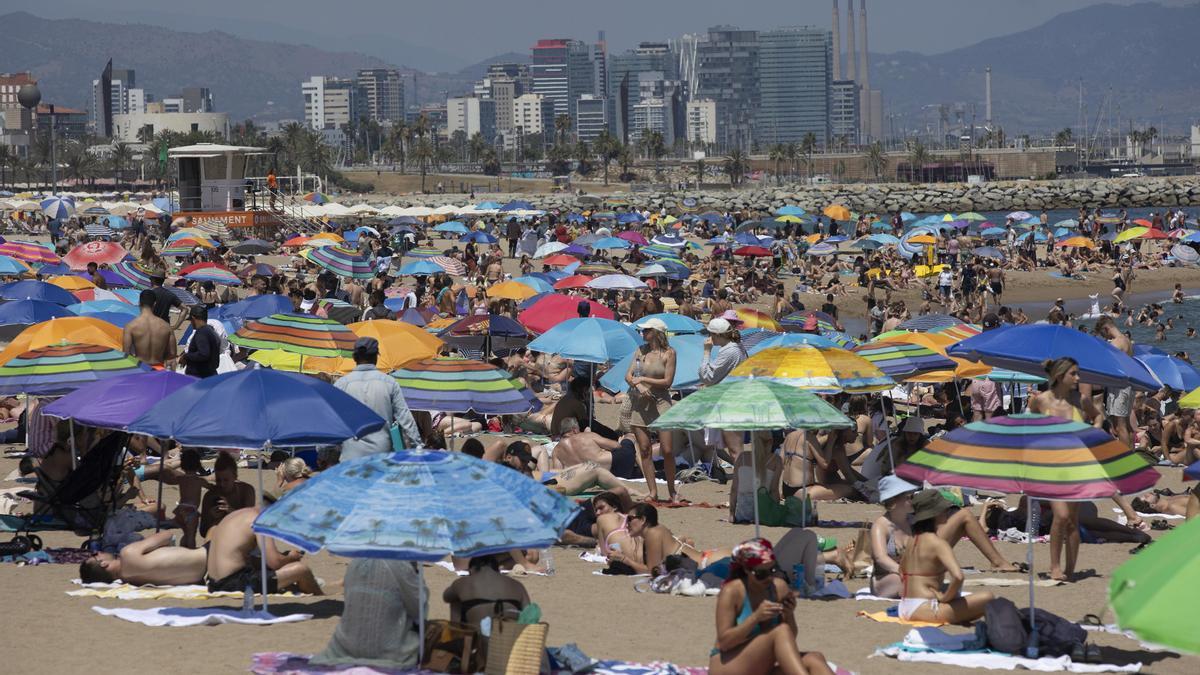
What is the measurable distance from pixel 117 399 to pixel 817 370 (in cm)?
458

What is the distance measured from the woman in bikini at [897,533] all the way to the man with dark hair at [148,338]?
5859 mm

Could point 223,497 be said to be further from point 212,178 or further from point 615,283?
point 212,178

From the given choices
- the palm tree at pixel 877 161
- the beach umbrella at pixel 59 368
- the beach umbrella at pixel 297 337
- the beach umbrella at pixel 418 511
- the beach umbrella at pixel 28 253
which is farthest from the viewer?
the palm tree at pixel 877 161

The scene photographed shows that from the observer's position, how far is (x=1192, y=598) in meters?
3.49

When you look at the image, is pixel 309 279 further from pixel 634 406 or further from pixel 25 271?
pixel 634 406

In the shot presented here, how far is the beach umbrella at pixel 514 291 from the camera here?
20.0 m

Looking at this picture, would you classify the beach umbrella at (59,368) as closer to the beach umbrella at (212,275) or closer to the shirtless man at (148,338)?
the shirtless man at (148,338)

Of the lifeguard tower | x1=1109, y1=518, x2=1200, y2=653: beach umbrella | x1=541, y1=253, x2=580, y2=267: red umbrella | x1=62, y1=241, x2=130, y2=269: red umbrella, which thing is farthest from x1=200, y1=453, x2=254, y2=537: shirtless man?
the lifeguard tower

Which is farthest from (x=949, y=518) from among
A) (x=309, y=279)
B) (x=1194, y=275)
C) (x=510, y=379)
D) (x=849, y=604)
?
(x=1194, y=275)

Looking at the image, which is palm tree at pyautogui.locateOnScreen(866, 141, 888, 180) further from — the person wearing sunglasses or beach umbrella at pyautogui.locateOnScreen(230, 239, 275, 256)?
the person wearing sunglasses

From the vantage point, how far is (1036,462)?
22.8ft

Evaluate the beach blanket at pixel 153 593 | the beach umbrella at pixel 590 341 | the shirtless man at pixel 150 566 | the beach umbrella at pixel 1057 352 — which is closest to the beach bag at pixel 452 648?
the beach blanket at pixel 153 593

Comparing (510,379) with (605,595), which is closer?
(605,595)

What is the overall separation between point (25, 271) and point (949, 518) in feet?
53.1
